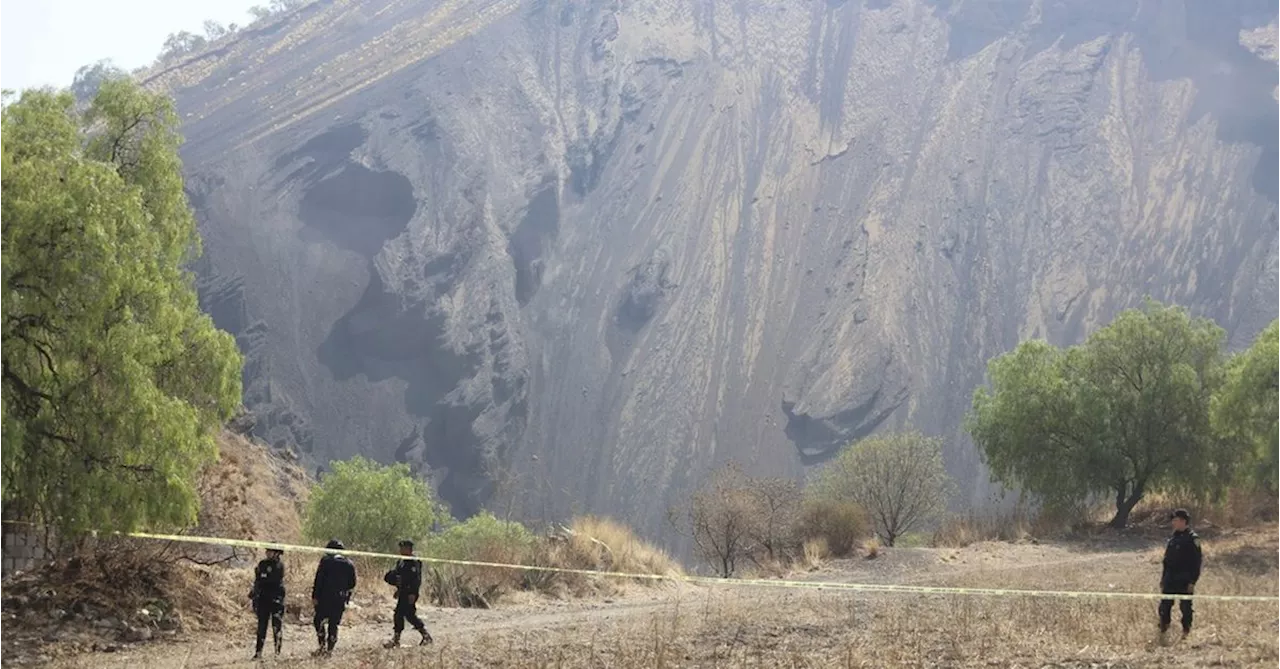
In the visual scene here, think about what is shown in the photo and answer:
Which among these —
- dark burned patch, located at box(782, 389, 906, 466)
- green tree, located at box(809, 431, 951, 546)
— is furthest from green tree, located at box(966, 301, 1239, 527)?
dark burned patch, located at box(782, 389, 906, 466)

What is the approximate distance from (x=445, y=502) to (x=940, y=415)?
2911 cm

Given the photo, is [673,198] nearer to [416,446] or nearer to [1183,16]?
[416,446]

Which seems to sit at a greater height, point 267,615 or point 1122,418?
point 1122,418

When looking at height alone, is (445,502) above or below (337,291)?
below

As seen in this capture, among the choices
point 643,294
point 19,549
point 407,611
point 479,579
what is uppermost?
point 643,294

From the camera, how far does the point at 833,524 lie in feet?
115

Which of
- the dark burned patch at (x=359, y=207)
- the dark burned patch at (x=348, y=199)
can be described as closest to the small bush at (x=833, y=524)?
the dark burned patch at (x=348, y=199)

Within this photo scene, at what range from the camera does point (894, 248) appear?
78062 mm

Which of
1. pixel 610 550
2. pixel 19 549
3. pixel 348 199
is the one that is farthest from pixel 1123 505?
pixel 348 199

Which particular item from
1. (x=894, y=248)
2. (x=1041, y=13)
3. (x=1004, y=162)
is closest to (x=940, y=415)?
(x=894, y=248)

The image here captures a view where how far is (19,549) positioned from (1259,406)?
2639cm

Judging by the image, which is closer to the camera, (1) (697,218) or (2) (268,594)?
(2) (268,594)

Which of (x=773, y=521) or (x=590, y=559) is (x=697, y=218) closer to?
(x=773, y=521)

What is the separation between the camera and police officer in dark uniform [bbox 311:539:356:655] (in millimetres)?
13727
